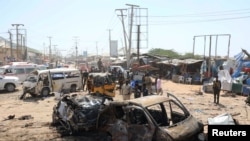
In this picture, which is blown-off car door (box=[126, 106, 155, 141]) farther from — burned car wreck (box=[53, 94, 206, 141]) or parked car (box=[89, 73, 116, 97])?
parked car (box=[89, 73, 116, 97])

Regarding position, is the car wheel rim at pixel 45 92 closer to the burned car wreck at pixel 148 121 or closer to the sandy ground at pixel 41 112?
the sandy ground at pixel 41 112

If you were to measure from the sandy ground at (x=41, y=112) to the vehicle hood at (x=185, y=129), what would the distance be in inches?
122

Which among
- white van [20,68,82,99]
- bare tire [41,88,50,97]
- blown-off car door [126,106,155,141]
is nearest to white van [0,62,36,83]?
white van [20,68,82,99]

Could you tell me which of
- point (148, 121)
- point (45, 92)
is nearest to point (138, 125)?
point (148, 121)

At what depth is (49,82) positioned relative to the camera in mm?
22547

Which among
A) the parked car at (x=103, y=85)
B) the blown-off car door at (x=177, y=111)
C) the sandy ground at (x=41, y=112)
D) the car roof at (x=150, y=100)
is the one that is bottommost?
the sandy ground at (x=41, y=112)

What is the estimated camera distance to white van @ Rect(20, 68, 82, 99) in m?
22.2

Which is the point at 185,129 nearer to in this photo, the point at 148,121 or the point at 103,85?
the point at 148,121

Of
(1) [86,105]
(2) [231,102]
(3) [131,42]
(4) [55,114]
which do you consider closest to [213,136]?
(1) [86,105]

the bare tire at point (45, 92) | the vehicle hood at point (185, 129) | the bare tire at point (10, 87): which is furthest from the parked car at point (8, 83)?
the vehicle hood at point (185, 129)

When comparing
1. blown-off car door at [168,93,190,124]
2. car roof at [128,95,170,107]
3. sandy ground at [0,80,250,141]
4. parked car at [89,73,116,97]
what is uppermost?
car roof at [128,95,170,107]

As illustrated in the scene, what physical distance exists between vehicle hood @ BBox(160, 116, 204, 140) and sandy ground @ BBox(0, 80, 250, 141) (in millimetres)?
3096

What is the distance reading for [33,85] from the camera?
22.2 metres

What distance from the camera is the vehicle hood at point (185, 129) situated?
7.79 m
